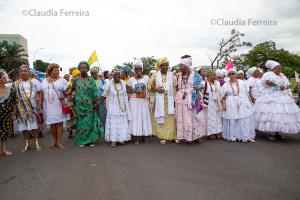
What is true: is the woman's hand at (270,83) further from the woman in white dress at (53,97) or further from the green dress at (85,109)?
the woman in white dress at (53,97)

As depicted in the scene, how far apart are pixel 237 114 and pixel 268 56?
66300 millimetres

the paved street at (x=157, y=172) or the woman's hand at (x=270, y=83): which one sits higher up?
the woman's hand at (x=270, y=83)

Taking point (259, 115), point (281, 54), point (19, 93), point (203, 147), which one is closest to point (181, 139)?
point (203, 147)

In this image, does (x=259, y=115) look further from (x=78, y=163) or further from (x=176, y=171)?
(x=78, y=163)

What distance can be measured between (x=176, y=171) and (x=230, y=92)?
11.8ft

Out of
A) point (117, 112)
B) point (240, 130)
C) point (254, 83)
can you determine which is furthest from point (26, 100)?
point (254, 83)

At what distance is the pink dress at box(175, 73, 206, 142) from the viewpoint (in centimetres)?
754

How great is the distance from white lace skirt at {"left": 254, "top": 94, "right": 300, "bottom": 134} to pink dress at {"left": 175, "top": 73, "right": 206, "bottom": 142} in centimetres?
162

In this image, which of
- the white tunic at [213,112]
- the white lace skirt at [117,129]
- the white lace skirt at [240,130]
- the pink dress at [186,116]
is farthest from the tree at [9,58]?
the white lace skirt at [240,130]

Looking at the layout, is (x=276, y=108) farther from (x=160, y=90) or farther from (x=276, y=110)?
(x=160, y=90)

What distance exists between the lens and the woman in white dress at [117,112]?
768 cm

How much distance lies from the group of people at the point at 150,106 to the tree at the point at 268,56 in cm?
5895

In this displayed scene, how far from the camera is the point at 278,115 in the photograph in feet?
24.6

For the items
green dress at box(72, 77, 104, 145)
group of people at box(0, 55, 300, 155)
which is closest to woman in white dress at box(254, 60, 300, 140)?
group of people at box(0, 55, 300, 155)
